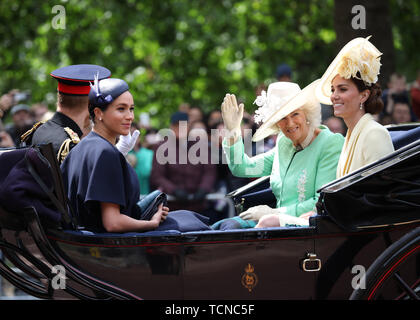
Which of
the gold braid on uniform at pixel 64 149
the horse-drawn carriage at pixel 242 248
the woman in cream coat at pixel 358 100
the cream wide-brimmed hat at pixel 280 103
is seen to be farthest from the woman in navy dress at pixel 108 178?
the woman in cream coat at pixel 358 100

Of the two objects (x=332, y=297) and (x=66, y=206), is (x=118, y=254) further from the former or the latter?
(x=332, y=297)

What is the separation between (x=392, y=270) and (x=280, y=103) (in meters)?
1.34

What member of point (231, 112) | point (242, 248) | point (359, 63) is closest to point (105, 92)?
point (231, 112)

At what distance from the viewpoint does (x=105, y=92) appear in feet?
13.0

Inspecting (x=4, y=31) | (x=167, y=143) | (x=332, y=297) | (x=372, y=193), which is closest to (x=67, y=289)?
(x=332, y=297)

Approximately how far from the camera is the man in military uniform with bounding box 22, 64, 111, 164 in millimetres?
4598

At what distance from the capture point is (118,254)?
3.76m

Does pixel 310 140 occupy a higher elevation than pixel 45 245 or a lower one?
higher

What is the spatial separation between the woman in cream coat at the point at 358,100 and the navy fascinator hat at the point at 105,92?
1232 mm

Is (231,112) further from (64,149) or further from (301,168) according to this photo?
(64,149)

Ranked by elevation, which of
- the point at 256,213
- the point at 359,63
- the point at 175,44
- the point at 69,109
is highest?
the point at 175,44

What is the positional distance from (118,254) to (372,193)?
137 cm

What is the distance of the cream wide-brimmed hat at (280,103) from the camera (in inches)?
175

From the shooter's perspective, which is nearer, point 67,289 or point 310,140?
point 67,289
